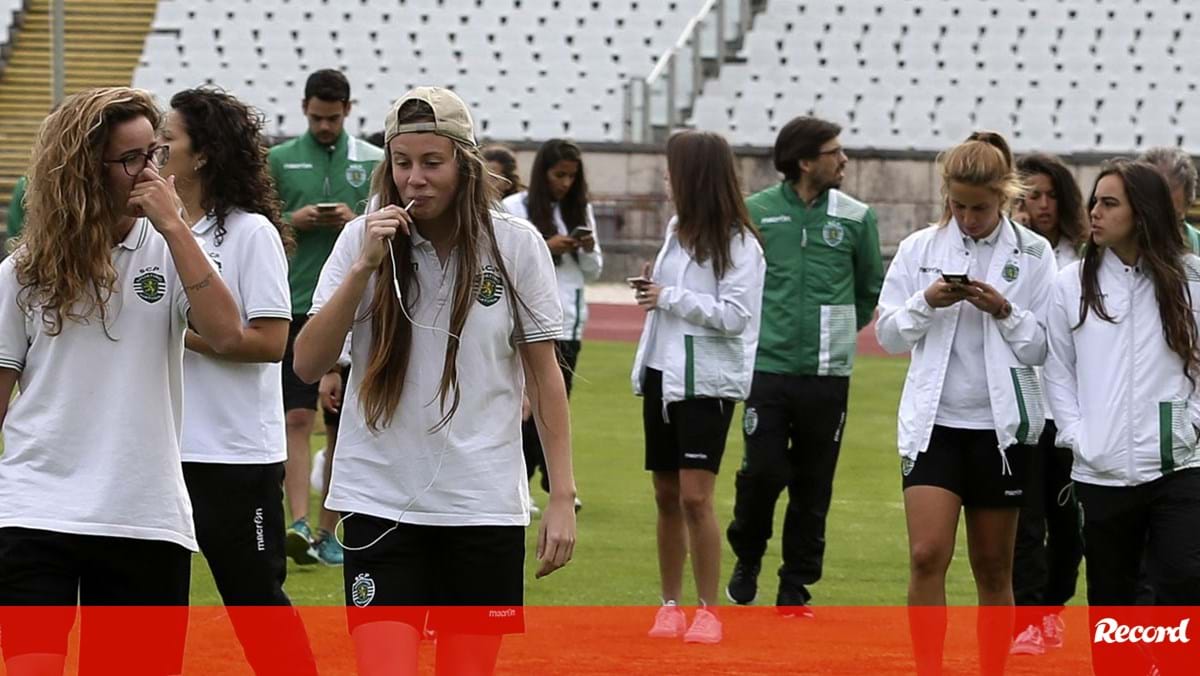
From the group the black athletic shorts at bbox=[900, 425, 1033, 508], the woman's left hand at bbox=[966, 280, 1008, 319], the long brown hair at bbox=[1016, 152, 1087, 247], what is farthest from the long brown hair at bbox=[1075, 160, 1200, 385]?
the long brown hair at bbox=[1016, 152, 1087, 247]

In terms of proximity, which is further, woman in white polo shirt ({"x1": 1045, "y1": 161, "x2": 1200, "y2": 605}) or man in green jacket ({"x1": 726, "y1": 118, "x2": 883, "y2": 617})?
man in green jacket ({"x1": 726, "y1": 118, "x2": 883, "y2": 617})

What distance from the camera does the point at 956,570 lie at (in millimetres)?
9398

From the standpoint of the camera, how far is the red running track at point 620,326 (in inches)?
840

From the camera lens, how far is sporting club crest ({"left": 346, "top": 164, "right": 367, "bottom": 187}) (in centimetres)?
893

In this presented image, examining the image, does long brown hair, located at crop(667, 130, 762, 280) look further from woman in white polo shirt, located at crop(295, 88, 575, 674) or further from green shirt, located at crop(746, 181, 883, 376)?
woman in white polo shirt, located at crop(295, 88, 575, 674)

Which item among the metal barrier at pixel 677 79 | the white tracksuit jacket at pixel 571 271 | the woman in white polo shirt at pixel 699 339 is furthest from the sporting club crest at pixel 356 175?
the metal barrier at pixel 677 79

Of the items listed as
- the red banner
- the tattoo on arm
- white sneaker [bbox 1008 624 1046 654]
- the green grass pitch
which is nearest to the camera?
the tattoo on arm

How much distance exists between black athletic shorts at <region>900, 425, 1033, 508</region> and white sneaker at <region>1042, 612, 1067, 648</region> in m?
1.43

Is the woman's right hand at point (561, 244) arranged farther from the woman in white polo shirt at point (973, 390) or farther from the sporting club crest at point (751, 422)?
the woman in white polo shirt at point (973, 390)

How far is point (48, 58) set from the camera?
29.8 m

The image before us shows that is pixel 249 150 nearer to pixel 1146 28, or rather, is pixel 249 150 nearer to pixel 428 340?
pixel 428 340

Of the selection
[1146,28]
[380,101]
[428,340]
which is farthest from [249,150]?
[1146,28]

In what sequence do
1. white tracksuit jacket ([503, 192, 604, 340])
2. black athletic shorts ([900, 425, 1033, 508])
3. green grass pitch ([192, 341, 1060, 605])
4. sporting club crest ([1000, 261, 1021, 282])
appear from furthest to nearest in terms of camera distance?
white tracksuit jacket ([503, 192, 604, 340]) < green grass pitch ([192, 341, 1060, 605]) < sporting club crest ([1000, 261, 1021, 282]) < black athletic shorts ([900, 425, 1033, 508])

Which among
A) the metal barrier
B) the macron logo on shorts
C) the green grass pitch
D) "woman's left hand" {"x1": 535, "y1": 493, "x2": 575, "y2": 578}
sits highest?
the metal barrier
